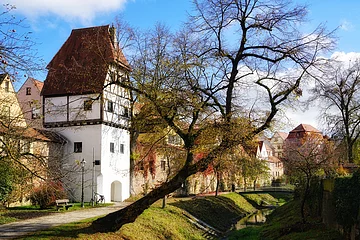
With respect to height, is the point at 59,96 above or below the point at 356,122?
above

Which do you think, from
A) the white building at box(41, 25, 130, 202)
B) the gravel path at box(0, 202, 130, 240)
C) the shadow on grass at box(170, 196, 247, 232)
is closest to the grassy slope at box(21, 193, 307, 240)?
the shadow on grass at box(170, 196, 247, 232)

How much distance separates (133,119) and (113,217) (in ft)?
13.0

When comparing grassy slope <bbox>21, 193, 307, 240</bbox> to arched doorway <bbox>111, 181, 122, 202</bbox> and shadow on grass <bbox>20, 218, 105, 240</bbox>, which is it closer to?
shadow on grass <bbox>20, 218, 105, 240</bbox>

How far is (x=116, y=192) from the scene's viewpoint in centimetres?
3077

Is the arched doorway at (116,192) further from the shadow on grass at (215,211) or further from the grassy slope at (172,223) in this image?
the grassy slope at (172,223)

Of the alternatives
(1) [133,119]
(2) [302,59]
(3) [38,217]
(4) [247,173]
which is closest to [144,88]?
(1) [133,119]

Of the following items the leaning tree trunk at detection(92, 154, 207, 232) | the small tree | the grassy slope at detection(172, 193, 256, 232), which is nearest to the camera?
the leaning tree trunk at detection(92, 154, 207, 232)

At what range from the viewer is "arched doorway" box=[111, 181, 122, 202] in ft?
100

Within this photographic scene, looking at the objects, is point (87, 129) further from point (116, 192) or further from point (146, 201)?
point (146, 201)

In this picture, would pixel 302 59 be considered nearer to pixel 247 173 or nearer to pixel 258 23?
pixel 258 23

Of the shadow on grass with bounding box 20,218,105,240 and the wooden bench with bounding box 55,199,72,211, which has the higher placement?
the wooden bench with bounding box 55,199,72,211

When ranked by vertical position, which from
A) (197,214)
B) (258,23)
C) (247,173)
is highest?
(258,23)

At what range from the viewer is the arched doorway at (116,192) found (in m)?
30.6

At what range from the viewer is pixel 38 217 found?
19.2 metres
